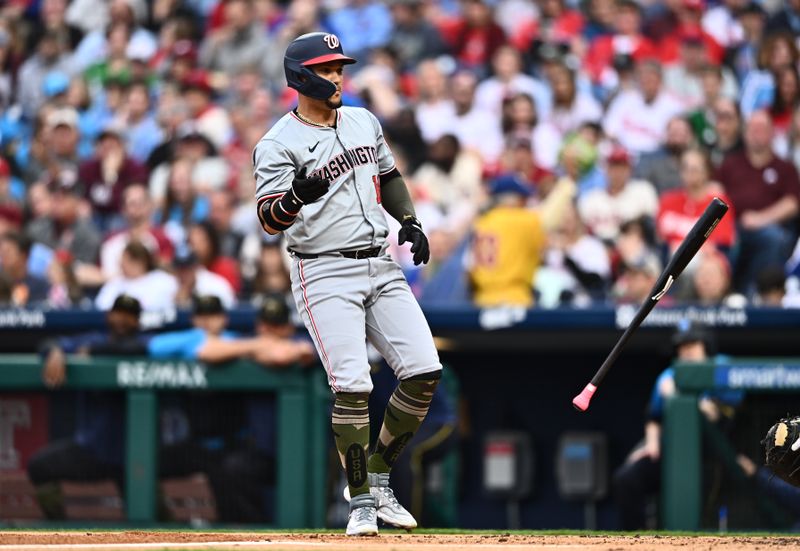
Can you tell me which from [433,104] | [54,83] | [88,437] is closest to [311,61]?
[88,437]

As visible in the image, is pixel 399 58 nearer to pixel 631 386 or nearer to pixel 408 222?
pixel 631 386

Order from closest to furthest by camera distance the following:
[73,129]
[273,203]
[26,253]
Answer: [273,203] → [26,253] → [73,129]

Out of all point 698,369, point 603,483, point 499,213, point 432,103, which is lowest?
point 603,483

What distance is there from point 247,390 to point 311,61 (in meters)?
2.88

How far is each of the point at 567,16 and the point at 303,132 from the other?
23.6ft

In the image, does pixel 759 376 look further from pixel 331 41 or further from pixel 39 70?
pixel 39 70

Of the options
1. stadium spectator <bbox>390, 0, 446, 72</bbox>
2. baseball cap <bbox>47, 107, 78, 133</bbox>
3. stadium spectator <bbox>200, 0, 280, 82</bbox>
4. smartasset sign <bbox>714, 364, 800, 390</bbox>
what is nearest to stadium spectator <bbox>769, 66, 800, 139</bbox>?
stadium spectator <bbox>390, 0, 446, 72</bbox>

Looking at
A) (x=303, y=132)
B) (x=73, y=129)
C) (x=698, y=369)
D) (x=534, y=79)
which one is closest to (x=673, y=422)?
(x=698, y=369)

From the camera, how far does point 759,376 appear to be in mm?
7652

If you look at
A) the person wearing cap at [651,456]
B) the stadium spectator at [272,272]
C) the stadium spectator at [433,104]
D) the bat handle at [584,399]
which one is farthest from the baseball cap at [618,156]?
the bat handle at [584,399]

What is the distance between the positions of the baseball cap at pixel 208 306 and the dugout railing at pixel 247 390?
34cm

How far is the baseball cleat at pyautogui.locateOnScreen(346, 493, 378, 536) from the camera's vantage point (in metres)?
5.90

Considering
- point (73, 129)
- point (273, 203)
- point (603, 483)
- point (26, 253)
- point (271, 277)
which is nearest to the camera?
point (273, 203)

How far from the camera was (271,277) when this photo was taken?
9836 mm
